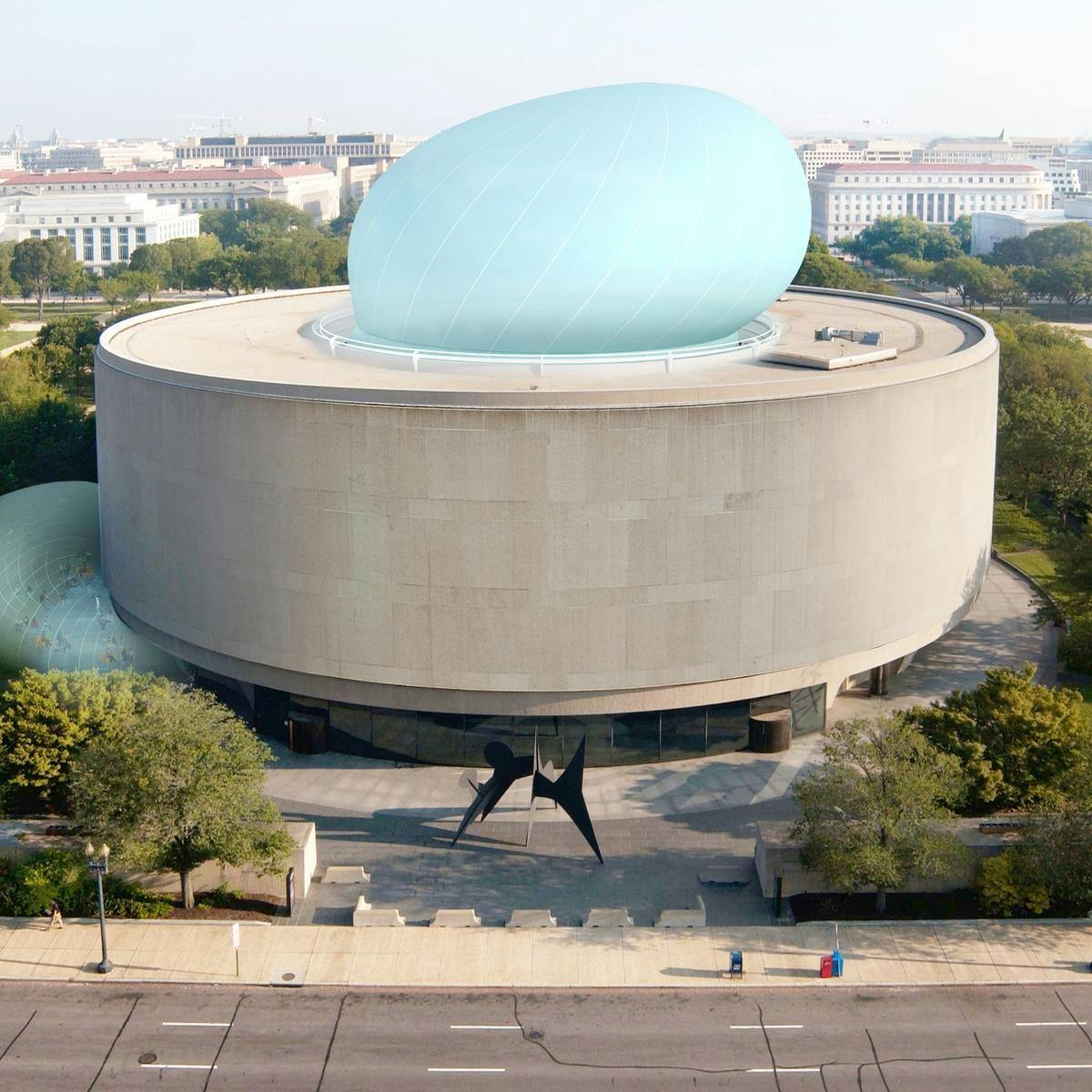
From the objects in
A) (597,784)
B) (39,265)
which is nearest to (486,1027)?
(597,784)

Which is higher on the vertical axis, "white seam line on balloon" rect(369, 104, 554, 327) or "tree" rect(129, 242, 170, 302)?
"white seam line on balloon" rect(369, 104, 554, 327)

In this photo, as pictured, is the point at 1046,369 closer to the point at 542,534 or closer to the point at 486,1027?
the point at 542,534

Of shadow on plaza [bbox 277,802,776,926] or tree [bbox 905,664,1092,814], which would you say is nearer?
shadow on plaza [bbox 277,802,776,926]

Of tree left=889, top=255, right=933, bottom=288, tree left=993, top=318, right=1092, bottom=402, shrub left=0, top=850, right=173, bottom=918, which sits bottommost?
shrub left=0, top=850, right=173, bottom=918

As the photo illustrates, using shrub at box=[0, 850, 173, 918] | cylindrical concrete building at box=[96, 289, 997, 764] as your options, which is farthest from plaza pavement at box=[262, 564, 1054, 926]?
shrub at box=[0, 850, 173, 918]

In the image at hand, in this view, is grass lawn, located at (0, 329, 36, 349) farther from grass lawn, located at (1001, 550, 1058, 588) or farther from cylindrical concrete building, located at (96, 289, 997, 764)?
grass lawn, located at (1001, 550, 1058, 588)

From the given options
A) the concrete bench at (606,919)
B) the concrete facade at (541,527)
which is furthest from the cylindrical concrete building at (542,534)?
the concrete bench at (606,919)
